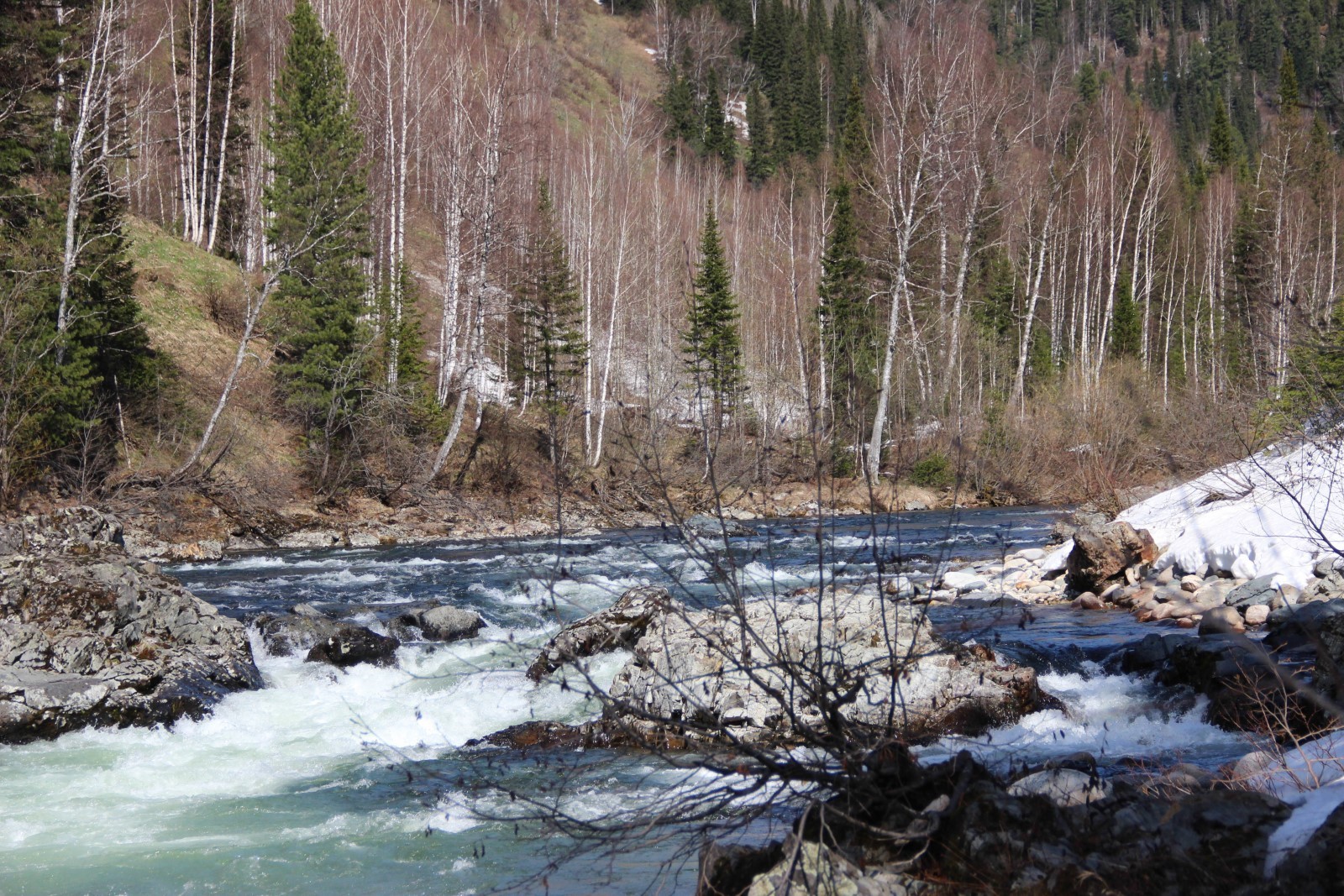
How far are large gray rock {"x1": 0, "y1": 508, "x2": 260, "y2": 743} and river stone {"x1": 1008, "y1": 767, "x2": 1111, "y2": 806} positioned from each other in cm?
644

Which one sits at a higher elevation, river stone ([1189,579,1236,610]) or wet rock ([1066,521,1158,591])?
wet rock ([1066,521,1158,591])

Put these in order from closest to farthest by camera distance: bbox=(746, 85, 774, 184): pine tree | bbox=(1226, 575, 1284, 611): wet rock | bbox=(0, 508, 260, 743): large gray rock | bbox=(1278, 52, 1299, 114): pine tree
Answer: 1. bbox=(0, 508, 260, 743): large gray rock
2. bbox=(1226, 575, 1284, 611): wet rock
3. bbox=(1278, 52, 1299, 114): pine tree
4. bbox=(746, 85, 774, 184): pine tree

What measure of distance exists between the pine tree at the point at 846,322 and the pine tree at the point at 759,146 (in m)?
27.7

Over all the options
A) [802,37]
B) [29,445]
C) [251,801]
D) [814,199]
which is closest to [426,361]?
[29,445]

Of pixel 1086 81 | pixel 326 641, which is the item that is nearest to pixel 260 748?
pixel 326 641

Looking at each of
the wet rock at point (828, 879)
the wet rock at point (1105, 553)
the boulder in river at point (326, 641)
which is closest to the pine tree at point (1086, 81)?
the wet rock at point (1105, 553)

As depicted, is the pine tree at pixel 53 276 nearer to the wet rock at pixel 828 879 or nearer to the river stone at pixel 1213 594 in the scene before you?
the wet rock at pixel 828 879

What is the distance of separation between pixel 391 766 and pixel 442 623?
23.1ft

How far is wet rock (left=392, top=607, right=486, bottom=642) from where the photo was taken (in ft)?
34.1

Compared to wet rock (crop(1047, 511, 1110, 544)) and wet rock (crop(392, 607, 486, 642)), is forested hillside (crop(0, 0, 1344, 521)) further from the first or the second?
wet rock (crop(392, 607, 486, 642))

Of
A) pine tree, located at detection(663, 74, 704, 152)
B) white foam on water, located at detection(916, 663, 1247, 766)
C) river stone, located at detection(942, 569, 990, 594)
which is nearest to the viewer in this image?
white foam on water, located at detection(916, 663, 1247, 766)

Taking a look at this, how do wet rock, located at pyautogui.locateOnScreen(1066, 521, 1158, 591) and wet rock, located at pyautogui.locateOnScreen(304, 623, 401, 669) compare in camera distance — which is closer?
wet rock, located at pyautogui.locateOnScreen(304, 623, 401, 669)

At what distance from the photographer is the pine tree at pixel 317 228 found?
75.4 ft

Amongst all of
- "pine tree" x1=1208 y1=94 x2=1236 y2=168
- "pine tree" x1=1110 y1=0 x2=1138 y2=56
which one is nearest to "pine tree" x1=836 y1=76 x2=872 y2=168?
"pine tree" x1=1208 y1=94 x2=1236 y2=168
